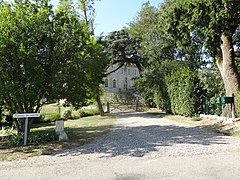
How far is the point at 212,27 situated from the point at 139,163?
9.18 m

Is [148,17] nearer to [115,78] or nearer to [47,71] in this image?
[47,71]

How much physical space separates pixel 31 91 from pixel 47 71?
1.04m

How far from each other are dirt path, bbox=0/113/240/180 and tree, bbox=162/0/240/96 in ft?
20.4

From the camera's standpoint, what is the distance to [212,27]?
40.9ft

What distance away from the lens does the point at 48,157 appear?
6844 mm

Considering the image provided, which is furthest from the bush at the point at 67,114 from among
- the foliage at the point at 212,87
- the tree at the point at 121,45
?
the foliage at the point at 212,87

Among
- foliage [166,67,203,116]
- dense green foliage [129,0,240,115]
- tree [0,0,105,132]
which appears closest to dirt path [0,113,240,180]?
tree [0,0,105,132]

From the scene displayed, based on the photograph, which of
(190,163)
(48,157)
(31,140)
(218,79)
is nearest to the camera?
(190,163)

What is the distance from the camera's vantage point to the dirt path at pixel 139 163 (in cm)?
492

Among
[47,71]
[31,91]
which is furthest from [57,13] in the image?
[31,91]

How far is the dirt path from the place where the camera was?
194 inches

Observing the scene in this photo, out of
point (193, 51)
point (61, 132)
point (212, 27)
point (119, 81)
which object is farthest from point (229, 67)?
point (119, 81)

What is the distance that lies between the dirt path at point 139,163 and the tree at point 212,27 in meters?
6.22

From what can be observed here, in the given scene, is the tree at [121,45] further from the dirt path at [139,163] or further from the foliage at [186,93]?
the dirt path at [139,163]
